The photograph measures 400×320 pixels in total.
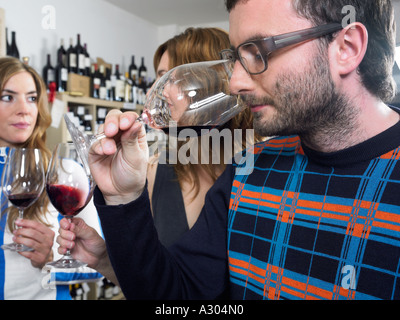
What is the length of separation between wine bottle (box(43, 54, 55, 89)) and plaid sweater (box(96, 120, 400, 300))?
2771 millimetres

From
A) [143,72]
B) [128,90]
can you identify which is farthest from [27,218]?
[143,72]

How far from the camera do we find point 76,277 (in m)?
1.18

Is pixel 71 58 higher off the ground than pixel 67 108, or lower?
higher

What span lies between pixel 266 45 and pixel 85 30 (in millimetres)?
3573

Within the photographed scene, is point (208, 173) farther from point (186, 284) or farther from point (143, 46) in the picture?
point (143, 46)

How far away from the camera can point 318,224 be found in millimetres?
726

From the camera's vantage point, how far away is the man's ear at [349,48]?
73 cm

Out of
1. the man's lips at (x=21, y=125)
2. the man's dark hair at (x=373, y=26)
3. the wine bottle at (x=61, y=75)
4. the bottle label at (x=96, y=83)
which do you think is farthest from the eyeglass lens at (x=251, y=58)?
the bottle label at (x=96, y=83)

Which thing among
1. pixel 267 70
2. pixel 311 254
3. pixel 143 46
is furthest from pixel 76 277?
pixel 143 46

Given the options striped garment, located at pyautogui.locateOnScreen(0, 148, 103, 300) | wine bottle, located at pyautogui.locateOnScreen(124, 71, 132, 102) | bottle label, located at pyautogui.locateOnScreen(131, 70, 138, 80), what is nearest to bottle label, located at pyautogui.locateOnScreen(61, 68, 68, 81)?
wine bottle, located at pyautogui.locateOnScreen(124, 71, 132, 102)

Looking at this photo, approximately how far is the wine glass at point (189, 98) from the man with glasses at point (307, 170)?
0.14 feet

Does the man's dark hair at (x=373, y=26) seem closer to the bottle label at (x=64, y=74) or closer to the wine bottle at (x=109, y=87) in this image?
the bottle label at (x=64, y=74)

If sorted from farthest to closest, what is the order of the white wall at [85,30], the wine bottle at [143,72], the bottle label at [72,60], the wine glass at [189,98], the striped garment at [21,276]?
the wine bottle at [143,72] → the bottle label at [72,60] → the white wall at [85,30] → the striped garment at [21,276] → the wine glass at [189,98]

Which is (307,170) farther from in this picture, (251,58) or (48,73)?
(48,73)
